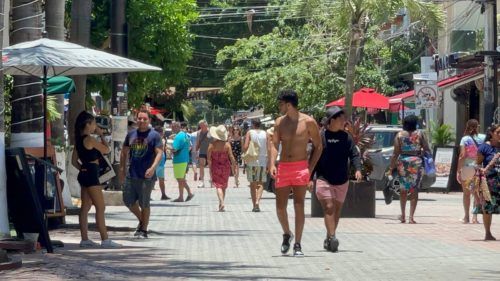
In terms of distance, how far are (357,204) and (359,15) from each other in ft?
27.8

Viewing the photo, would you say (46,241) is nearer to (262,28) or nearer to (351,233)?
(351,233)

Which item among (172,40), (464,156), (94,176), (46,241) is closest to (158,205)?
(172,40)

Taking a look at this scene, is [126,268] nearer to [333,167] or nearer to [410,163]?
[333,167]

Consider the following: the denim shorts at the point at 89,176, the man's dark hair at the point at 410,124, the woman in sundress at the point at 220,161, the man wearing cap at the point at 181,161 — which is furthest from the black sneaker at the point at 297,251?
the man wearing cap at the point at 181,161

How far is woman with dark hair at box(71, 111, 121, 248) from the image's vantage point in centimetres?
1490

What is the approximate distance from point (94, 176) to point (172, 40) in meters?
14.8

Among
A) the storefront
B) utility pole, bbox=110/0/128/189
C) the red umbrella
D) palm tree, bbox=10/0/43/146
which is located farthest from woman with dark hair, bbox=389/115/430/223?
the storefront

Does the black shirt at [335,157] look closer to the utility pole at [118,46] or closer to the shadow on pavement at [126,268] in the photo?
the shadow on pavement at [126,268]

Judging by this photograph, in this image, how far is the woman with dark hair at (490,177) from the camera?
16.1 metres

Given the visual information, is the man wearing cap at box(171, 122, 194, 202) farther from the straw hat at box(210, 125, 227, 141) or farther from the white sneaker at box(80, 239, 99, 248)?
the white sneaker at box(80, 239, 99, 248)

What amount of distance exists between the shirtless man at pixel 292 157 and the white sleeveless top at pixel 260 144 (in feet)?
30.9

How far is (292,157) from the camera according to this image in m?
14.1

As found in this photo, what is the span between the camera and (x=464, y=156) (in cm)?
1980

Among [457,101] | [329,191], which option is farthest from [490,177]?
[457,101]
